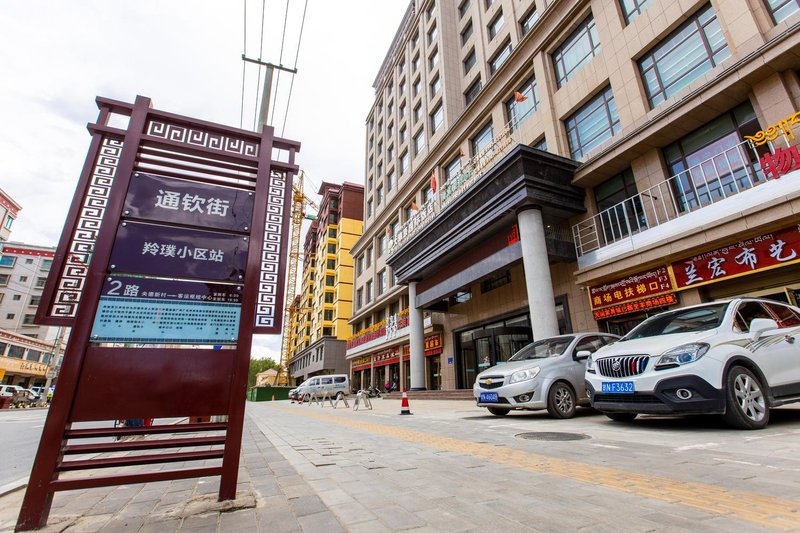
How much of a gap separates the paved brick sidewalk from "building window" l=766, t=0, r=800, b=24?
14646 mm

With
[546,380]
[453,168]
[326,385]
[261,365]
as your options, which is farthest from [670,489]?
[261,365]

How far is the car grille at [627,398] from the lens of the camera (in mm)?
5083

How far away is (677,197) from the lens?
11602 millimetres

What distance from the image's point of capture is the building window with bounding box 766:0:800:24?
927 cm

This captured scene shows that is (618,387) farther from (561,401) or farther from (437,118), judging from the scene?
(437,118)

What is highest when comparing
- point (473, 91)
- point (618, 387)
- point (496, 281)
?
point (473, 91)

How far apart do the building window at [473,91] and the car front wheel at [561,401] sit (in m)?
20.5

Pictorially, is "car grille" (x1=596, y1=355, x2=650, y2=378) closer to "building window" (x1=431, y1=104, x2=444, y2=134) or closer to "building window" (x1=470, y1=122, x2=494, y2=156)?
"building window" (x1=470, y1=122, x2=494, y2=156)

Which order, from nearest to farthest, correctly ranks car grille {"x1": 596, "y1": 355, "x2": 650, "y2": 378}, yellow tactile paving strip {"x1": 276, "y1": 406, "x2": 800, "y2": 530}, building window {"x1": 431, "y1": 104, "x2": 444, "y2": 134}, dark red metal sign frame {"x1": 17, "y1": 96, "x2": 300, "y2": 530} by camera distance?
yellow tactile paving strip {"x1": 276, "y1": 406, "x2": 800, "y2": 530} < dark red metal sign frame {"x1": 17, "y1": 96, "x2": 300, "y2": 530} < car grille {"x1": 596, "y1": 355, "x2": 650, "y2": 378} < building window {"x1": 431, "y1": 104, "x2": 444, "y2": 134}

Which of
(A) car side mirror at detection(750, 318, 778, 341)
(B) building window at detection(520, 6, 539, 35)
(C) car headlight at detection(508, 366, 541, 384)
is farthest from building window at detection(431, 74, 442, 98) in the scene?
(A) car side mirror at detection(750, 318, 778, 341)

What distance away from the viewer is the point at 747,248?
923 centimetres

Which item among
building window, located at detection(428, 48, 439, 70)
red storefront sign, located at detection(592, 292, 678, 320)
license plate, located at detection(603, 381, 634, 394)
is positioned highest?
building window, located at detection(428, 48, 439, 70)

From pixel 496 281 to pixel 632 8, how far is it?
12.0m

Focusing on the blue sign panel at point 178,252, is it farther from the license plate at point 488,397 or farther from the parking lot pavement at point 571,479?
the license plate at point 488,397
